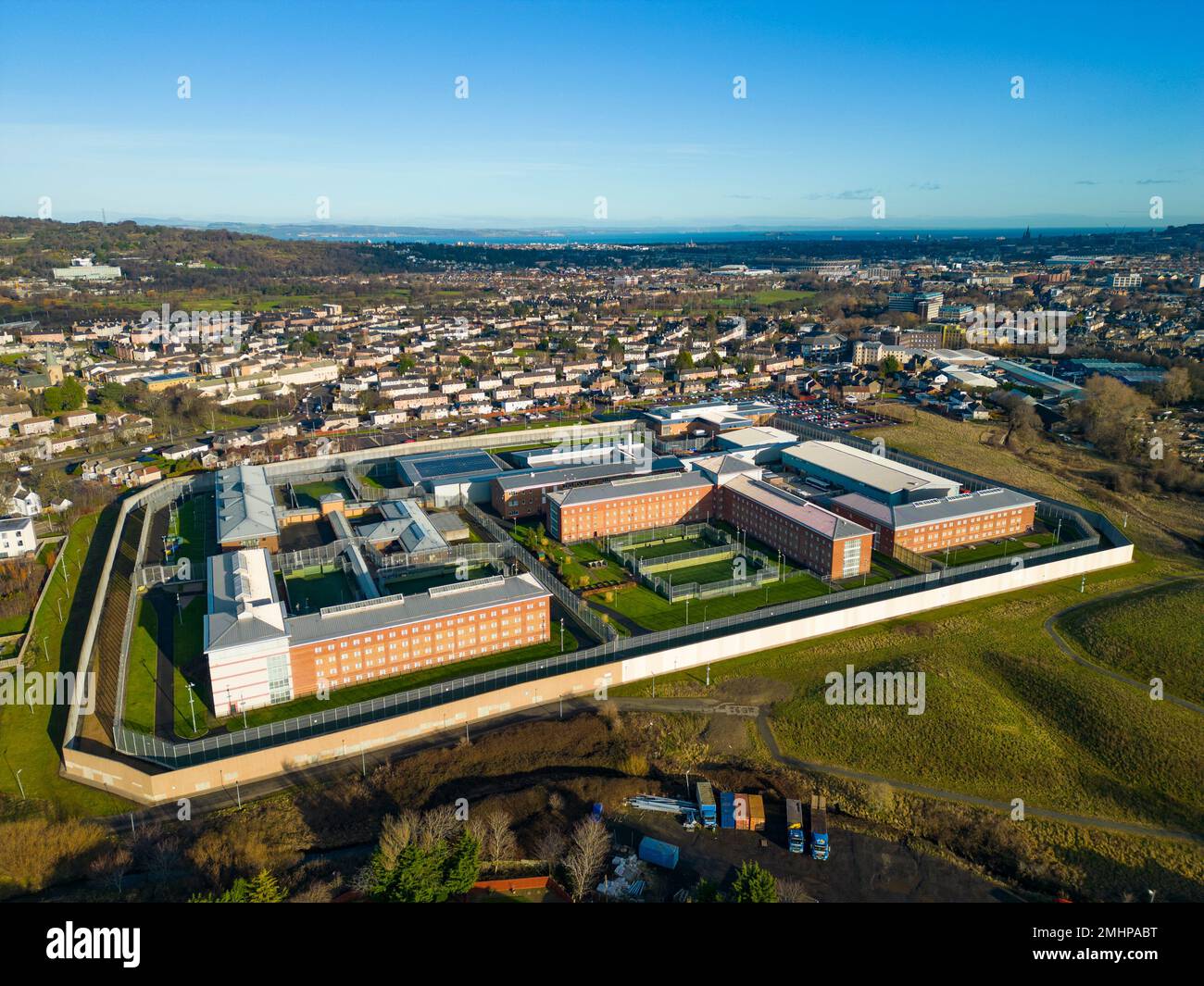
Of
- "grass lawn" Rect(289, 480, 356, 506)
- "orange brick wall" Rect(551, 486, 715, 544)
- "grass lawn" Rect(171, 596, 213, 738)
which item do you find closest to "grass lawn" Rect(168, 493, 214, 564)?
"grass lawn" Rect(289, 480, 356, 506)

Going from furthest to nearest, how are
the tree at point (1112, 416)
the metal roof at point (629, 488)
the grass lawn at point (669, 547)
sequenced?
the tree at point (1112, 416)
the metal roof at point (629, 488)
the grass lawn at point (669, 547)

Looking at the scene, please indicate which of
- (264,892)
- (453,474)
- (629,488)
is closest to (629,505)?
(629,488)

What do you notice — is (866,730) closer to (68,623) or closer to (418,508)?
(418,508)

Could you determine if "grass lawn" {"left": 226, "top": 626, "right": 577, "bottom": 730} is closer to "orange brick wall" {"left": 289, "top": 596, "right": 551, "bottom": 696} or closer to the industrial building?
"orange brick wall" {"left": 289, "top": 596, "right": 551, "bottom": 696}

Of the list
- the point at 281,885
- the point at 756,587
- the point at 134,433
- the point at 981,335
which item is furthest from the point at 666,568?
the point at 981,335

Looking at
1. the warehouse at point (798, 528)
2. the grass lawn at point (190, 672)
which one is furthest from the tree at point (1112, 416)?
the grass lawn at point (190, 672)

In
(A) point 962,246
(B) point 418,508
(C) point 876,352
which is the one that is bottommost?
(B) point 418,508

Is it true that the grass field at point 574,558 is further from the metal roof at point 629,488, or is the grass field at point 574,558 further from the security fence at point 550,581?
the metal roof at point 629,488
